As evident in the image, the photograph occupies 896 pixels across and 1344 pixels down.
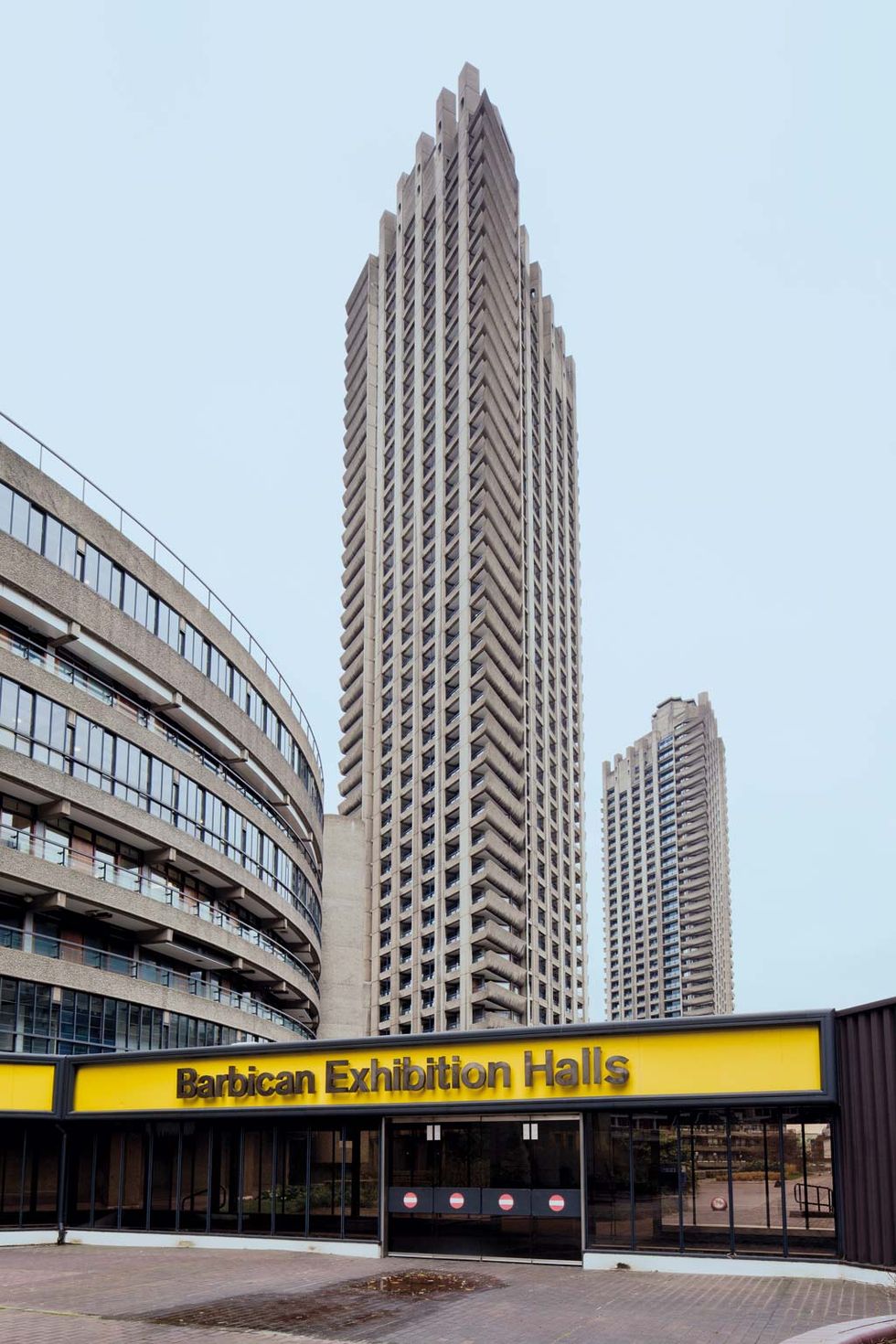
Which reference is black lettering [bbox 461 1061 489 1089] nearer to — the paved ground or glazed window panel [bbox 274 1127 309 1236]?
the paved ground

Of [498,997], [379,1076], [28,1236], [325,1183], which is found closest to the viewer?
[379,1076]

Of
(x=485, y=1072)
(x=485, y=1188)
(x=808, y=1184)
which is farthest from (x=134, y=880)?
(x=808, y=1184)

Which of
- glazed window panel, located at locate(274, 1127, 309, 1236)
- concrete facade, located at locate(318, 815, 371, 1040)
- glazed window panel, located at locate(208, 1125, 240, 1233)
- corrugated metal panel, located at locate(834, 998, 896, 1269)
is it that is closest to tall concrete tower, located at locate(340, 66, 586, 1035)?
concrete facade, located at locate(318, 815, 371, 1040)

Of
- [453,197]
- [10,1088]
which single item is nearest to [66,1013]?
[10,1088]

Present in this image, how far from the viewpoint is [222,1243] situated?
31.1 metres

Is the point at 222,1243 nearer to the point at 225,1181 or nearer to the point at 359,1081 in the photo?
the point at 225,1181

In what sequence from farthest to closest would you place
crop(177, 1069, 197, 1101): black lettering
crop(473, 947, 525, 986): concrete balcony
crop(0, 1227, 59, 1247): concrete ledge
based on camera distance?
crop(473, 947, 525, 986): concrete balcony < crop(0, 1227, 59, 1247): concrete ledge < crop(177, 1069, 197, 1101): black lettering

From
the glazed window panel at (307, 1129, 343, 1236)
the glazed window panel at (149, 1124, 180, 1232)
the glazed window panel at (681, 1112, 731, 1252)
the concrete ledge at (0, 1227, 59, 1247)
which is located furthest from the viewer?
the concrete ledge at (0, 1227, 59, 1247)

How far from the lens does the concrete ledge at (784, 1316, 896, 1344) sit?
45.2 ft

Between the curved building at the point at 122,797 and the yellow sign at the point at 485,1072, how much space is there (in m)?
8.15

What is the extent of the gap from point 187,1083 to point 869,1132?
1700 cm

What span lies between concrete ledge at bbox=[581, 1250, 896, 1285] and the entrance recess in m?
0.97

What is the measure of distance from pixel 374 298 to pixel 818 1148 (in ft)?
429

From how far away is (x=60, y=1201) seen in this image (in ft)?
112
